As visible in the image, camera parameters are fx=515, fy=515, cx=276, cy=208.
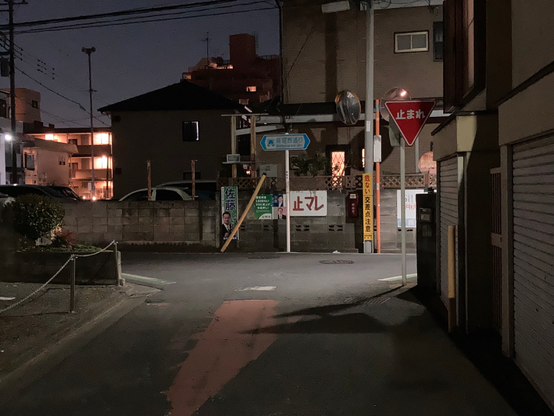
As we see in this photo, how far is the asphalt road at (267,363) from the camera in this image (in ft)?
15.4

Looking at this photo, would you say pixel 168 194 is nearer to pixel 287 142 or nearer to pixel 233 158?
pixel 233 158

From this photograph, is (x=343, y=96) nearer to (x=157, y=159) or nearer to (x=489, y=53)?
(x=489, y=53)

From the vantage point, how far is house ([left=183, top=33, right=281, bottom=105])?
203 ft

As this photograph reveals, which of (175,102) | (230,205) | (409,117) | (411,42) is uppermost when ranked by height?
(175,102)

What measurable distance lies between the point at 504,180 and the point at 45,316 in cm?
661

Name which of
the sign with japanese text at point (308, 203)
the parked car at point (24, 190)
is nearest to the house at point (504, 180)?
the sign with japanese text at point (308, 203)

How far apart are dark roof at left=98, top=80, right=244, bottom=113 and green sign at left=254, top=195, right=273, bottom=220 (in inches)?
718

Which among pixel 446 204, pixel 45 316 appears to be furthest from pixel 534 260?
pixel 45 316

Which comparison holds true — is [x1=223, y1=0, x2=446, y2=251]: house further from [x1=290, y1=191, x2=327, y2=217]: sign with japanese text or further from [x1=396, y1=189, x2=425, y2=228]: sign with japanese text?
[x1=396, y1=189, x2=425, y2=228]: sign with japanese text

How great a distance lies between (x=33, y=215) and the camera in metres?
10.5

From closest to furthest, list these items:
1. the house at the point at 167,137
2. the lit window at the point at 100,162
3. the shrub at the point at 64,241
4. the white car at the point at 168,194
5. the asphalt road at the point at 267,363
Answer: the asphalt road at the point at 267,363 → the shrub at the point at 64,241 → the white car at the point at 168,194 → the house at the point at 167,137 → the lit window at the point at 100,162

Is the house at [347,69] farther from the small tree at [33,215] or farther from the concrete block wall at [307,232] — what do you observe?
the small tree at [33,215]

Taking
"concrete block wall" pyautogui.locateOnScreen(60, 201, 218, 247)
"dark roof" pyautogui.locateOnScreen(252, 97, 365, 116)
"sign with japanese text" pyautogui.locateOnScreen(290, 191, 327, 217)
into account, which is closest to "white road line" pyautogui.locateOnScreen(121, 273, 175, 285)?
"concrete block wall" pyautogui.locateOnScreen(60, 201, 218, 247)

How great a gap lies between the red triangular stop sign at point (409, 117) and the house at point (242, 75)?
52822 mm
